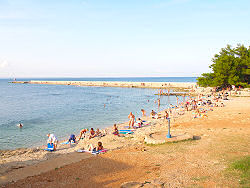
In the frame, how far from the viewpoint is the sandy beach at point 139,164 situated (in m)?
7.95

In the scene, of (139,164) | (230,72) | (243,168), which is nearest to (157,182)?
(139,164)

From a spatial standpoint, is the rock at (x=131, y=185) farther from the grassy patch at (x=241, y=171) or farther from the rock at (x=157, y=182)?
the grassy patch at (x=241, y=171)

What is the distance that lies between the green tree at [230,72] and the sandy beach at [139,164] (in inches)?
1311

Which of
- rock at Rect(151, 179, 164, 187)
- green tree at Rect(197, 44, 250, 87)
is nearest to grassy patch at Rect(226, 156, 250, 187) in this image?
rock at Rect(151, 179, 164, 187)

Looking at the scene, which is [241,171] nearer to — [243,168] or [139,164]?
[243,168]

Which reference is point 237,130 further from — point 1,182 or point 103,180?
point 1,182

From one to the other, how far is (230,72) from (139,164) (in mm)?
41308

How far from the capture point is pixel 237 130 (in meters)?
14.3

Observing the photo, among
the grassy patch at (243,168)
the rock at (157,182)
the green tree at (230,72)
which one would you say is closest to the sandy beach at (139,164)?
the rock at (157,182)

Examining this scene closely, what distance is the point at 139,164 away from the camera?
9789 millimetres

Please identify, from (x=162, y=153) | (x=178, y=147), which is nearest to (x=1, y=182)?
(x=162, y=153)

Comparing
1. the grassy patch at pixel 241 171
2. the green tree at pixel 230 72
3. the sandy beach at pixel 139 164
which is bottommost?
the sandy beach at pixel 139 164

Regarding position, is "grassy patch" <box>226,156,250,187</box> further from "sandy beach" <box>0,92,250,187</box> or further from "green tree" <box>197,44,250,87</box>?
"green tree" <box>197,44,250,87</box>

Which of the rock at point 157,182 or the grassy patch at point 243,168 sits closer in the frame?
the grassy patch at point 243,168
